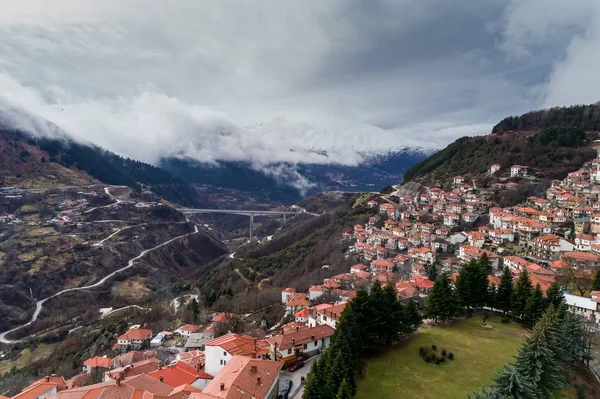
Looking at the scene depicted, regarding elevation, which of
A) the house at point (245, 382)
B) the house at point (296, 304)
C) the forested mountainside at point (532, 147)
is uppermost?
the forested mountainside at point (532, 147)

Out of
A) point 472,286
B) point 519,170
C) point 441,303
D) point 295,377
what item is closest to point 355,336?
point 295,377

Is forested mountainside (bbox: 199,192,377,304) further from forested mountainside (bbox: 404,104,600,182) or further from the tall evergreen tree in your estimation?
the tall evergreen tree

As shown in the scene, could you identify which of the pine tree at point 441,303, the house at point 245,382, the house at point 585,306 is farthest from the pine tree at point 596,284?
the house at point 245,382

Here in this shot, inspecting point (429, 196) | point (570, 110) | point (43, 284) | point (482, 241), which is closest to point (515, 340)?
point (482, 241)

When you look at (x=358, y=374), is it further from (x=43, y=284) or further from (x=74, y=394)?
(x=43, y=284)

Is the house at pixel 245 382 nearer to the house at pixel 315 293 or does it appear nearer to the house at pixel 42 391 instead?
the house at pixel 42 391

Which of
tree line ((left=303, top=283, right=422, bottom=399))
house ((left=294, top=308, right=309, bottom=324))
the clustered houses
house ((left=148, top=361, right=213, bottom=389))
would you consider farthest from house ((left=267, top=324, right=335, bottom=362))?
house ((left=294, top=308, right=309, bottom=324))

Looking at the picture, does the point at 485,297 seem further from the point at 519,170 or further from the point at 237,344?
the point at 519,170
